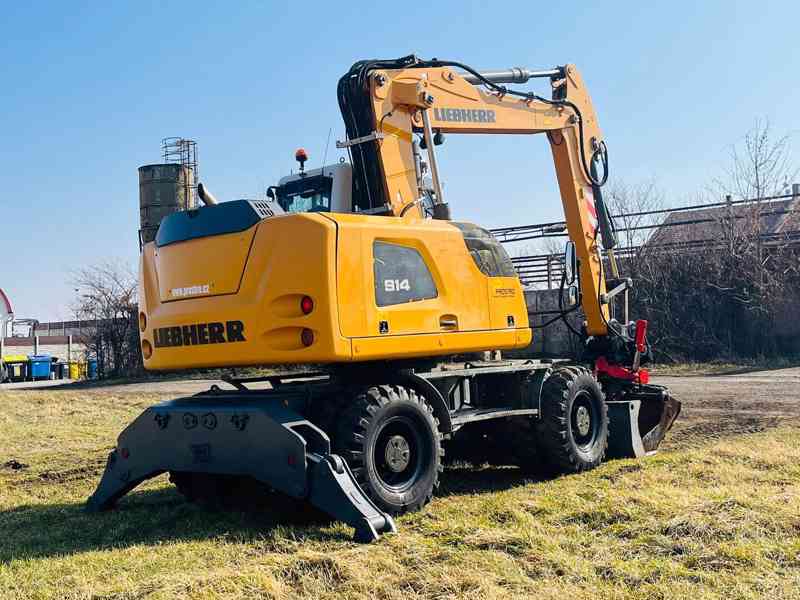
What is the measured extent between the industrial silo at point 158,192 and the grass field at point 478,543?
970 inches

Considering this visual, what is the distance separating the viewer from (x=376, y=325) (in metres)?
6.70

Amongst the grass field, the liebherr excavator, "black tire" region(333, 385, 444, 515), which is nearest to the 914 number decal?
the liebherr excavator

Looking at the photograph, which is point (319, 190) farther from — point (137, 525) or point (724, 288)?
point (724, 288)

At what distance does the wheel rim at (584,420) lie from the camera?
854 cm

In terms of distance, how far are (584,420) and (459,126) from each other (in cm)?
314

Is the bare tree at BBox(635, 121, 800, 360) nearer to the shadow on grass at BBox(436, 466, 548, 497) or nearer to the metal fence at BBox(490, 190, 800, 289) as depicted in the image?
the metal fence at BBox(490, 190, 800, 289)

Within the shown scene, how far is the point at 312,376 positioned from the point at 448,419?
172 cm

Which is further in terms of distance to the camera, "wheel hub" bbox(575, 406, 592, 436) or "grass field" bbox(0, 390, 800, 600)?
"wheel hub" bbox(575, 406, 592, 436)

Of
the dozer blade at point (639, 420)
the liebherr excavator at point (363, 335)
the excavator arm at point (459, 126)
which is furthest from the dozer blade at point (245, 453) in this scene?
the dozer blade at point (639, 420)

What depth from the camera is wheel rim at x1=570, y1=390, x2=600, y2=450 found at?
8539 millimetres

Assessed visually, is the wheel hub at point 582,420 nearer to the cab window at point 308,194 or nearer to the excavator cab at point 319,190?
the excavator cab at point 319,190

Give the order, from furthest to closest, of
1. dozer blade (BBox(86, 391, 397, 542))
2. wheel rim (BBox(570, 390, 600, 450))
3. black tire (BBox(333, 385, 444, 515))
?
wheel rim (BBox(570, 390, 600, 450)), black tire (BBox(333, 385, 444, 515)), dozer blade (BBox(86, 391, 397, 542))

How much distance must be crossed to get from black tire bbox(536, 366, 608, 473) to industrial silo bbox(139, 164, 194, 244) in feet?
84.1

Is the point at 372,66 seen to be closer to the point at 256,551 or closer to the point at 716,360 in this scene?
the point at 256,551
